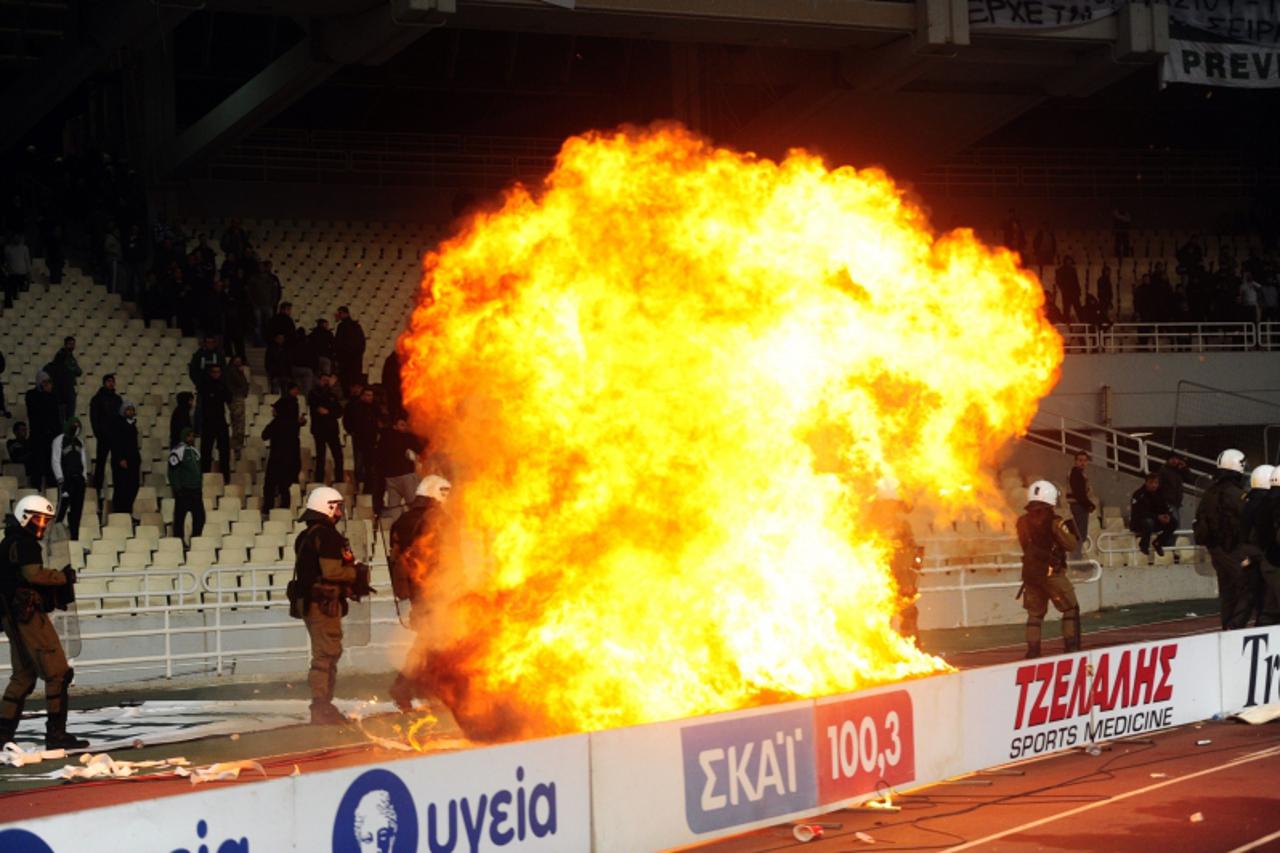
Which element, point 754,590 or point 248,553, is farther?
point 248,553

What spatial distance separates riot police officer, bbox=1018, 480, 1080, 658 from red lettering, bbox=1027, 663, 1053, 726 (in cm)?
530

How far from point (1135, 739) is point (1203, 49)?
19452 millimetres

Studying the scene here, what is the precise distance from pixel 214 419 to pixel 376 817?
14.8 m

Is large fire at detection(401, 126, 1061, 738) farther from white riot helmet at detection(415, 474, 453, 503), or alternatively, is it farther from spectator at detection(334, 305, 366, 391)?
spectator at detection(334, 305, 366, 391)

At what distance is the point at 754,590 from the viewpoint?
11422 millimetres

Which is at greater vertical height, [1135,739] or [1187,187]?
[1187,187]

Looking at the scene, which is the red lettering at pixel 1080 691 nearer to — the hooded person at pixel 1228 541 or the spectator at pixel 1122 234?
the hooded person at pixel 1228 541

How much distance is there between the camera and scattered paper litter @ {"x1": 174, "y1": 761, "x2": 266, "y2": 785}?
1116cm

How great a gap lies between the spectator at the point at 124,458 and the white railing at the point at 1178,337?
17.4 meters

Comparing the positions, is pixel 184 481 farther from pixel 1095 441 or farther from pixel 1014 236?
pixel 1014 236

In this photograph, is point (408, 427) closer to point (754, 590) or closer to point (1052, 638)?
point (1052, 638)

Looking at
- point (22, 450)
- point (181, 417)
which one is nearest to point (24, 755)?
point (22, 450)

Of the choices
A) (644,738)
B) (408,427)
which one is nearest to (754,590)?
(644,738)

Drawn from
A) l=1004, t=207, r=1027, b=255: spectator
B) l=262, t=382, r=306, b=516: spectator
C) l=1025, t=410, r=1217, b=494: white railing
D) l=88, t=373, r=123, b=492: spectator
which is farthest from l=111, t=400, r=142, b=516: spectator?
l=1004, t=207, r=1027, b=255: spectator
